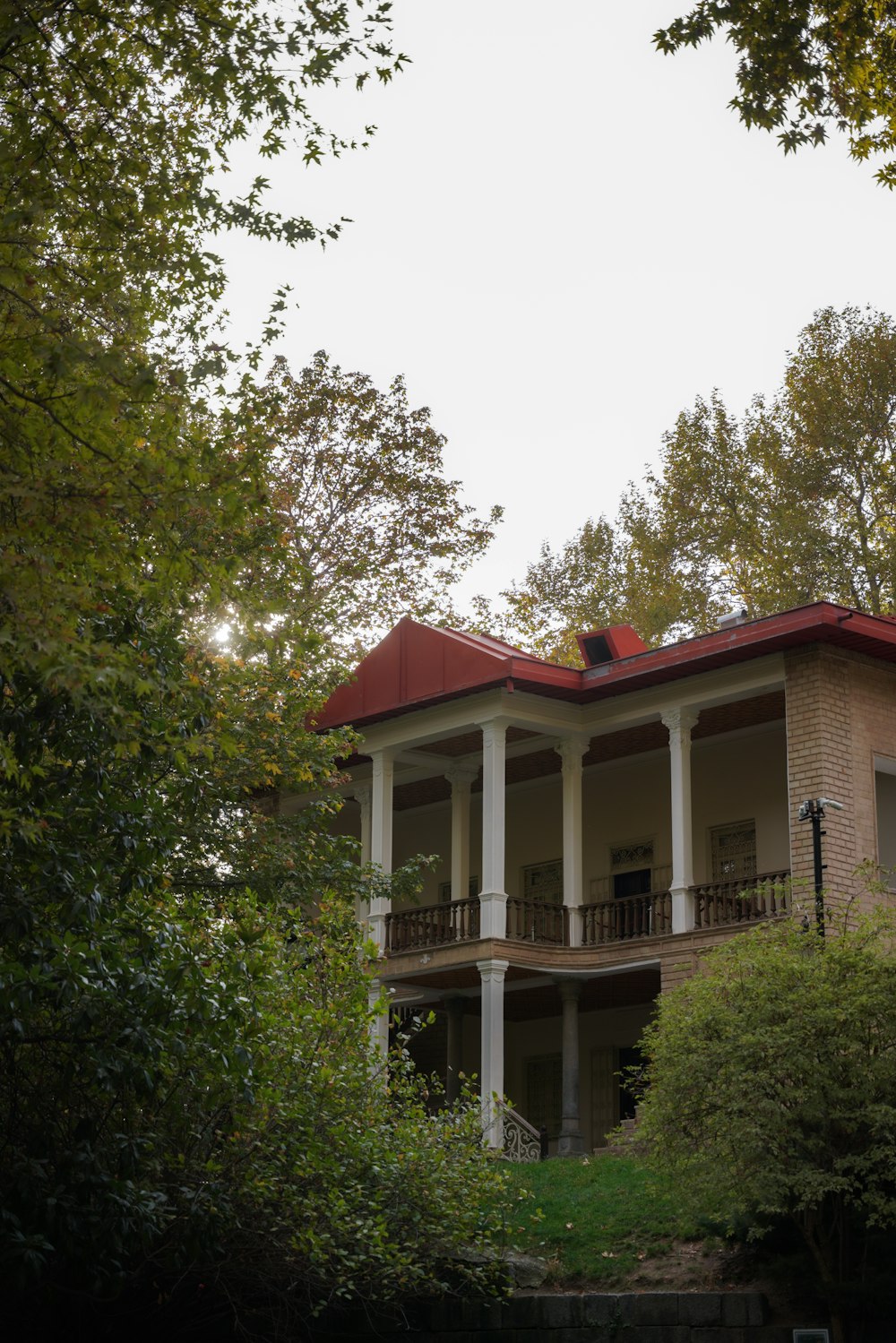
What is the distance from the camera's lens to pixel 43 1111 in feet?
40.2

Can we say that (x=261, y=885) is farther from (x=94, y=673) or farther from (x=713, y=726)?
(x=94, y=673)

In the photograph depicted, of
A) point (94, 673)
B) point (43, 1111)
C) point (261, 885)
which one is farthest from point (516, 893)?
point (94, 673)

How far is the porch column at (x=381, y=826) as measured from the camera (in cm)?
2562

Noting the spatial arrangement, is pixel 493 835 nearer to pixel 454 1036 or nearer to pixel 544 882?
pixel 454 1036

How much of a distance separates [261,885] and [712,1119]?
6.59 metres

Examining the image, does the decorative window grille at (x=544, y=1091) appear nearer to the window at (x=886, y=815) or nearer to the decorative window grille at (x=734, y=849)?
the decorative window grille at (x=734, y=849)

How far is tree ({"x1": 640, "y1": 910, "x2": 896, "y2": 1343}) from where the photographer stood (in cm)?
1421

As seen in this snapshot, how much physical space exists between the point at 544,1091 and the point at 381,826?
5.66m

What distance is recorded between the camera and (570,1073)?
23.4 meters

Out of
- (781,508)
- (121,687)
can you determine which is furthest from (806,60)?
(781,508)

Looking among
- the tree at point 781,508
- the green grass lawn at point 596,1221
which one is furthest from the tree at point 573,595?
the green grass lawn at point 596,1221

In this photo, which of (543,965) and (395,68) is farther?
(543,965)

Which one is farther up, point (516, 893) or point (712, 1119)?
point (516, 893)

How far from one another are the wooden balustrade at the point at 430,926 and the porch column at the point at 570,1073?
1535mm
